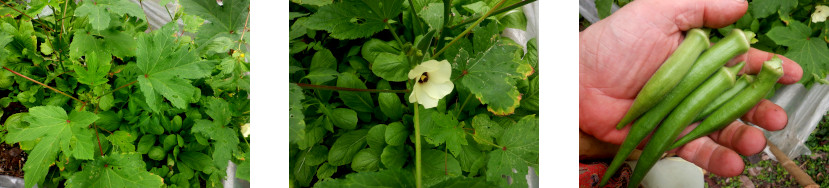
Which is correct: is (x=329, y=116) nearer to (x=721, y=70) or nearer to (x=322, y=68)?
(x=322, y=68)

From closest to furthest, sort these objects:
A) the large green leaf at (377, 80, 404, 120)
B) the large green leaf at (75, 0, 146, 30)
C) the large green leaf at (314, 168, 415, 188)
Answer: the large green leaf at (314, 168, 415, 188)
the large green leaf at (377, 80, 404, 120)
the large green leaf at (75, 0, 146, 30)

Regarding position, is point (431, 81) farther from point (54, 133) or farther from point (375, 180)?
point (54, 133)

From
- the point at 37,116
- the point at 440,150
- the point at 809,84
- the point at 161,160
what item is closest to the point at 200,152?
the point at 161,160

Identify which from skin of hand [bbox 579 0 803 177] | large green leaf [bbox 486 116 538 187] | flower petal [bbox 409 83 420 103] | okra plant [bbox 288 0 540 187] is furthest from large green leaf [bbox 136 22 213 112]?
skin of hand [bbox 579 0 803 177]

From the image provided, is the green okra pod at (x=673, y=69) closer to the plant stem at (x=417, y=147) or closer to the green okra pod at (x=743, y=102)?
the green okra pod at (x=743, y=102)

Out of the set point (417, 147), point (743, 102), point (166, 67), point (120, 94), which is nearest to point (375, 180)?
point (417, 147)

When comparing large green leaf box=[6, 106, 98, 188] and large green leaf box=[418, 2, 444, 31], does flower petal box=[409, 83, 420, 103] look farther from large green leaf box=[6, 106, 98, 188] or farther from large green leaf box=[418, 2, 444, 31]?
large green leaf box=[6, 106, 98, 188]
